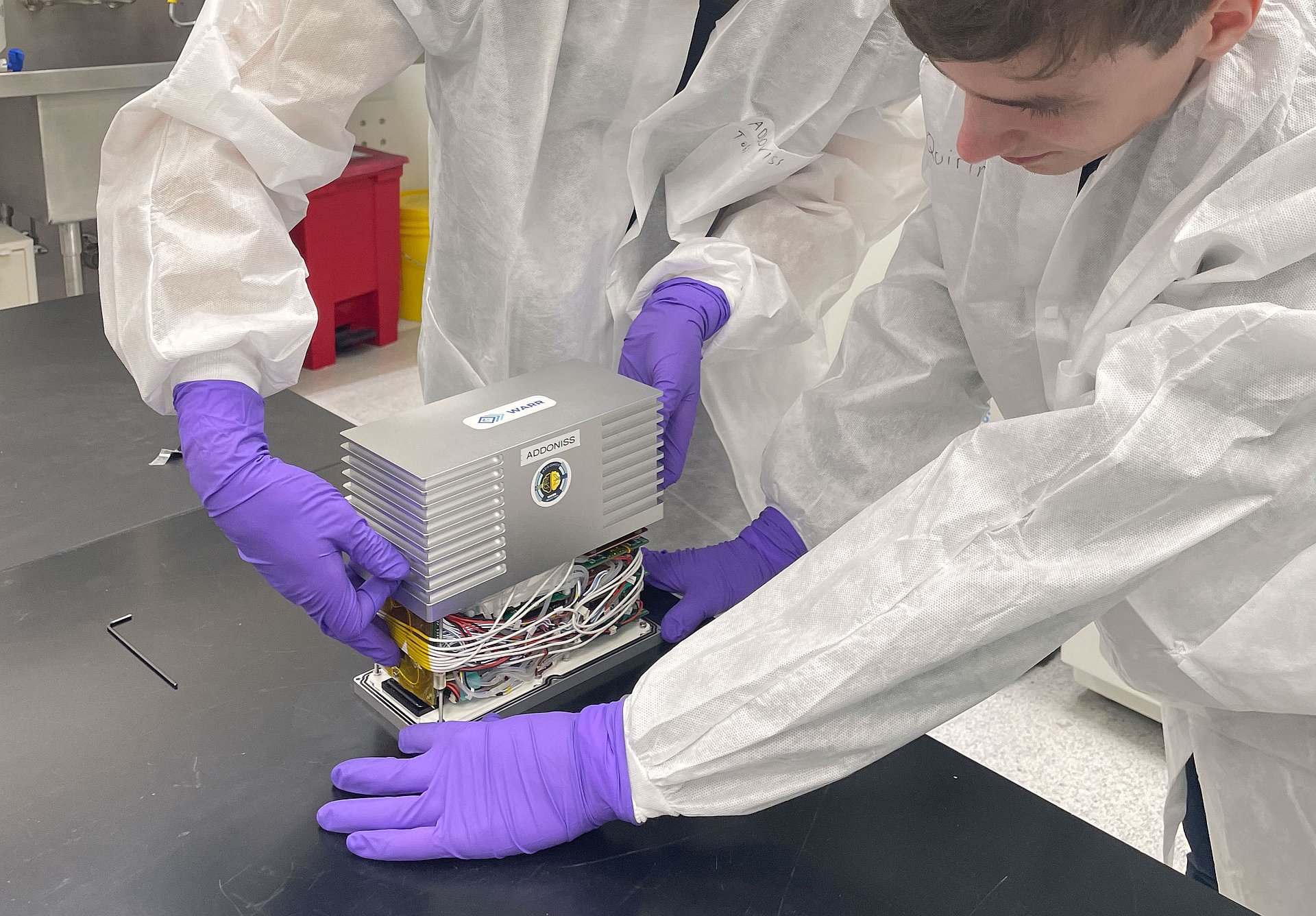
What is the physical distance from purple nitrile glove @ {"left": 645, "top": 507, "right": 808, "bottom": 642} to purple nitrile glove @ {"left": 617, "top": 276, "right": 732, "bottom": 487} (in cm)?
Result: 9

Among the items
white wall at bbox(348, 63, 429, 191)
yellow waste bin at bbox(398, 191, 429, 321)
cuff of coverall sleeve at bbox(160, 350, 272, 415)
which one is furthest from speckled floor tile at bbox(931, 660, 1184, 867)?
white wall at bbox(348, 63, 429, 191)

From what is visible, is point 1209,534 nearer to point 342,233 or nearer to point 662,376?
point 662,376

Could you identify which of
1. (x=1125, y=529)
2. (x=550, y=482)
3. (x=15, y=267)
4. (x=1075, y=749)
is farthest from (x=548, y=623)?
(x=15, y=267)

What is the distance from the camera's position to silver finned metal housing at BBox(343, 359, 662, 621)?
870 millimetres

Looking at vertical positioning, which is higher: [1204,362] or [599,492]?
[1204,362]

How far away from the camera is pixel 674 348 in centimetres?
121

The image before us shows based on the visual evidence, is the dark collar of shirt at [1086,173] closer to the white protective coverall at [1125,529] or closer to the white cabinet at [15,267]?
the white protective coverall at [1125,529]

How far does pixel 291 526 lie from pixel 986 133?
63 centimetres

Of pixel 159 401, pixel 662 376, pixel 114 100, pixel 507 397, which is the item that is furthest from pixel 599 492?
pixel 114 100

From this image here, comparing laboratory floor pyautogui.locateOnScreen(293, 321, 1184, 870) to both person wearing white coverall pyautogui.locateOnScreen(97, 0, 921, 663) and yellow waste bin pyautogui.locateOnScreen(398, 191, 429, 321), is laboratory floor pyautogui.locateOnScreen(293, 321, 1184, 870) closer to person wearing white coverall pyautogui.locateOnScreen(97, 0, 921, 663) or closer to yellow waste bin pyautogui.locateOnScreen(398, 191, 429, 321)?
person wearing white coverall pyautogui.locateOnScreen(97, 0, 921, 663)

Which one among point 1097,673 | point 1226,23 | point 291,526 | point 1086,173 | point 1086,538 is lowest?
point 1097,673

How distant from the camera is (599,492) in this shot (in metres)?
0.99

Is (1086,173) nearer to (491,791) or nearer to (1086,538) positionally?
(1086,538)

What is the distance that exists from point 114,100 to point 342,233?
73 cm
